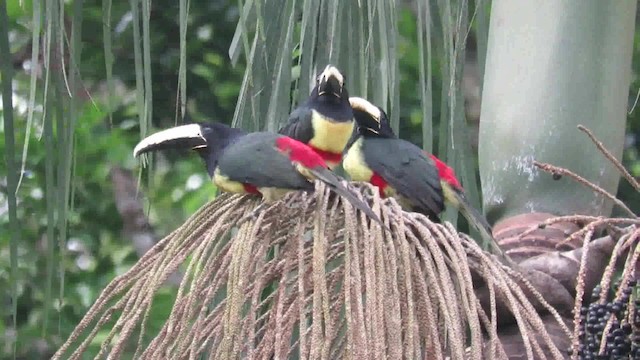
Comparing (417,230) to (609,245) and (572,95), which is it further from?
(572,95)

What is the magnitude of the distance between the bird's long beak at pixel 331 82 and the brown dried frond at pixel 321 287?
0.52m

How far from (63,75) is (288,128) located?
901 mm

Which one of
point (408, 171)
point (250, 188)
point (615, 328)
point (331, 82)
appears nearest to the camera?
point (615, 328)

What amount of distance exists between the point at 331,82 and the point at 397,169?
8.9 inches

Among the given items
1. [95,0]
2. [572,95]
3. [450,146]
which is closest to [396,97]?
[450,146]

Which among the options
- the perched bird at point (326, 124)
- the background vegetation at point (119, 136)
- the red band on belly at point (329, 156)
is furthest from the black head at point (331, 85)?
the background vegetation at point (119, 136)

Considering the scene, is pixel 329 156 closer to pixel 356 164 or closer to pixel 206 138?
pixel 356 164

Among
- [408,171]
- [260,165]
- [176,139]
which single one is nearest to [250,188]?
[260,165]

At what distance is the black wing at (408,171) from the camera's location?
2096 mm

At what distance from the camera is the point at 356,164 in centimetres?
227

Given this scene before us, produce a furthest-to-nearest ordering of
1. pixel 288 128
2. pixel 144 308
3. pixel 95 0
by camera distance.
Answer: pixel 95 0
pixel 288 128
pixel 144 308

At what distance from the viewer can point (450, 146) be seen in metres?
1.70

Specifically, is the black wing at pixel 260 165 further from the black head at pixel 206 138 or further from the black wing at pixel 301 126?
the black wing at pixel 301 126

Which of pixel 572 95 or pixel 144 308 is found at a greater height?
pixel 572 95
